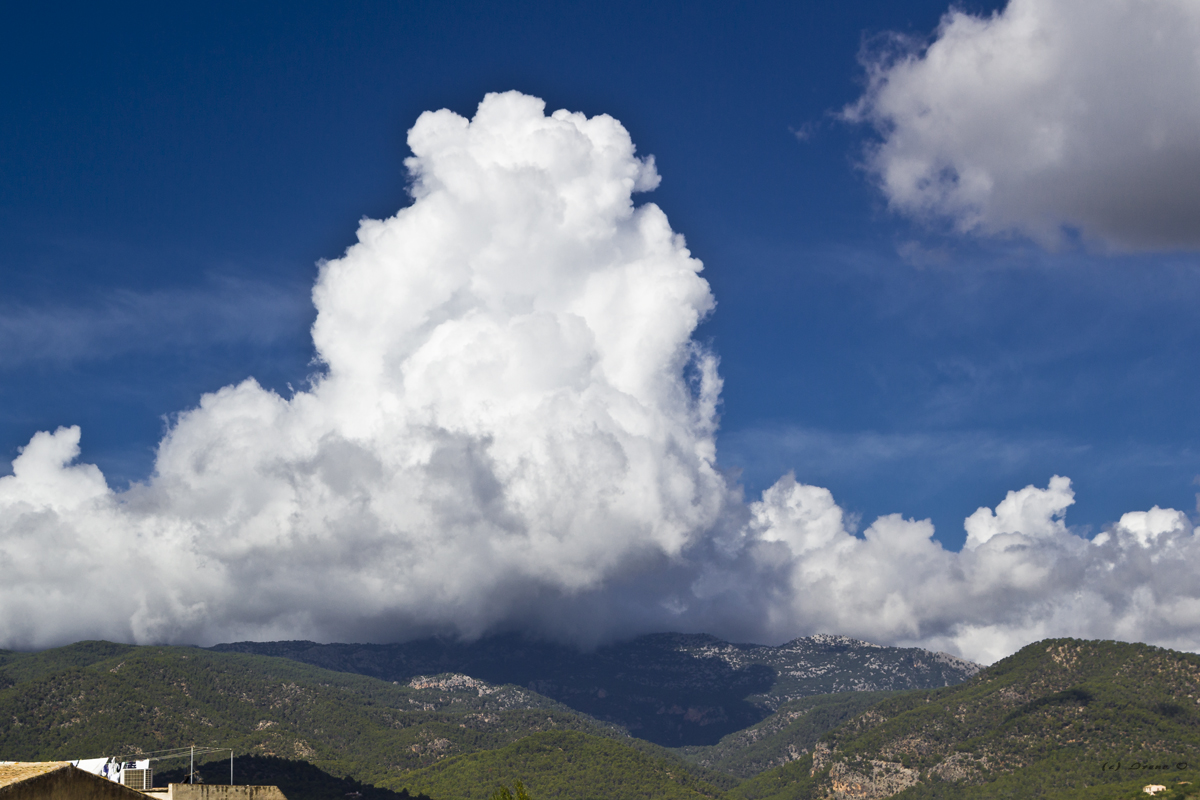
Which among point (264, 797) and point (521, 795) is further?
point (521, 795)

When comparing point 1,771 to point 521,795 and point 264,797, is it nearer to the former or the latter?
point 264,797

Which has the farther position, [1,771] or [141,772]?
[141,772]

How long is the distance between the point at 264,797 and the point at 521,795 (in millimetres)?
39966

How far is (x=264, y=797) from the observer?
76.4 m

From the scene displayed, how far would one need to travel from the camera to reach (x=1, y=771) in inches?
1891

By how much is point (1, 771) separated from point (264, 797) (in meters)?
30.7

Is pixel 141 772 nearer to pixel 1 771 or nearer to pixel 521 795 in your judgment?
pixel 1 771

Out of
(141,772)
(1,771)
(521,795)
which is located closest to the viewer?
(1,771)

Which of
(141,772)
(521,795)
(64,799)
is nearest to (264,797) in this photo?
(141,772)

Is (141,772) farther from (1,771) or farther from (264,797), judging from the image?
(1,771)

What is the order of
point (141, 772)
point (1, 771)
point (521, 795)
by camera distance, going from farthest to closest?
1. point (521, 795)
2. point (141, 772)
3. point (1, 771)

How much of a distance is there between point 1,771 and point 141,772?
1063 inches

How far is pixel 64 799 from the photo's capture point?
48250 millimetres

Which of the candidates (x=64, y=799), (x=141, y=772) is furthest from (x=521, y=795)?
(x=64, y=799)
